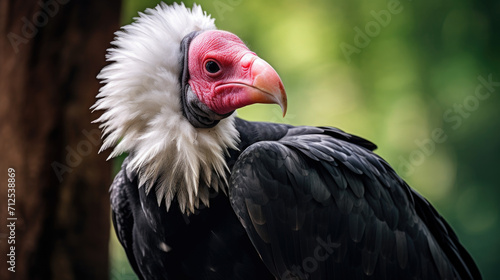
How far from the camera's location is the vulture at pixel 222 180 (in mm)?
2738

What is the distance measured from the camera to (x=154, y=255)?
3.02 m

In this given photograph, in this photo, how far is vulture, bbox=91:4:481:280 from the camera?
108 inches

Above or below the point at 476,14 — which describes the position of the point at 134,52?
below

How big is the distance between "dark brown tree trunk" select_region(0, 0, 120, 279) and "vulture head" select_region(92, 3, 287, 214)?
146 cm

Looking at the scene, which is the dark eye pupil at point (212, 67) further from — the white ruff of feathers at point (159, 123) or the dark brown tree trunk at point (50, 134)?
the dark brown tree trunk at point (50, 134)

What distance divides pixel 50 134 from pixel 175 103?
1885 millimetres

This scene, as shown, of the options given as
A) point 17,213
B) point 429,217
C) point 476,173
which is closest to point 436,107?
point 476,173

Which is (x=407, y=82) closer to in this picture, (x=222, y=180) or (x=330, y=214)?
(x=330, y=214)

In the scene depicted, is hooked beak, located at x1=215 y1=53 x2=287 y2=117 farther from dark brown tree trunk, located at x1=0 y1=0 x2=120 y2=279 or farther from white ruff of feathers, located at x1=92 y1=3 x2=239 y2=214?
dark brown tree trunk, located at x1=0 y1=0 x2=120 y2=279

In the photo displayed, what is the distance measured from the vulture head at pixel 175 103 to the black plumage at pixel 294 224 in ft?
0.44

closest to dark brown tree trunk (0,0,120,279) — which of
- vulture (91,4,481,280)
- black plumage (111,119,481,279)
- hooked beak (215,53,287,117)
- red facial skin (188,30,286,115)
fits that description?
black plumage (111,119,481,279)

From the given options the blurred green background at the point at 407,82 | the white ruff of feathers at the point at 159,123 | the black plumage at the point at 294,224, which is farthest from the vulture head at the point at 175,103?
the blurred green background at the point at 407,82

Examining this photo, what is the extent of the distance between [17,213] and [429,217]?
10.8 feet

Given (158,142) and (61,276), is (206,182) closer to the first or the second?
(158,142)
